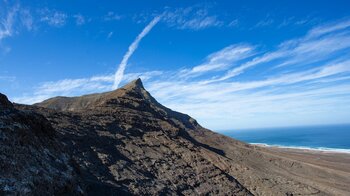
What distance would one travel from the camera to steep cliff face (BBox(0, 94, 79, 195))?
808 centimetres

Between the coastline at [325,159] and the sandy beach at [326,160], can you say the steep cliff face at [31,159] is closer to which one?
the coastline at [325,159]

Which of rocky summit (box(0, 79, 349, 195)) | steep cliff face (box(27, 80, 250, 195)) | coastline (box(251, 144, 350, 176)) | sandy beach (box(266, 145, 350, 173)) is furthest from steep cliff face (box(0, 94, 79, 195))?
sandy beach (box(266, 145, 350, 173))

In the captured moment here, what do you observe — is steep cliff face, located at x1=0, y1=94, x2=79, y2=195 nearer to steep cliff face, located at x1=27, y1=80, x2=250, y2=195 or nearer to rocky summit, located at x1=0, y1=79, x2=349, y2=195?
rocky summit, located at x1=0, y1=79, x2=349, y2=195

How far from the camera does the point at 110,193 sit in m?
22.2

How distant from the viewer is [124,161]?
2980 cm

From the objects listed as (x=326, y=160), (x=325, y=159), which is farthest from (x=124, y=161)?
(x=325, y=159)

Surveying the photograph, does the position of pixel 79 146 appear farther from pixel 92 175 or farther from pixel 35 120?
pixel 35 120

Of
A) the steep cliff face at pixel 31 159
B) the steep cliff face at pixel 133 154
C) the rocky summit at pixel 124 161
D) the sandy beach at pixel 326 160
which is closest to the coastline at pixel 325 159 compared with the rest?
the sandy beach at pixel 326 160

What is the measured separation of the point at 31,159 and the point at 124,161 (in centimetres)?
2098

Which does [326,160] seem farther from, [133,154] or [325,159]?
[133,154]

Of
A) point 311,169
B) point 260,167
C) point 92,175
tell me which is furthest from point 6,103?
point 311,169

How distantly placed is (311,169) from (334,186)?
22.2 feet

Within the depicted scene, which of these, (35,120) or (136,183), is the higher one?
(35,120)

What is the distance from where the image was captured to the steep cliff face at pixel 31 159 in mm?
8078
